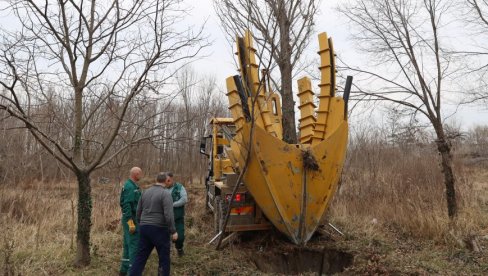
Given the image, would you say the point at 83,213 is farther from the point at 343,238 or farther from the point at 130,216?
the point at 343,238

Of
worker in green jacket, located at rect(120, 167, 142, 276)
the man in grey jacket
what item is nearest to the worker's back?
the man in grey jacket

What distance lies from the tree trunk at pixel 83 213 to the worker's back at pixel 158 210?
89 centimetres

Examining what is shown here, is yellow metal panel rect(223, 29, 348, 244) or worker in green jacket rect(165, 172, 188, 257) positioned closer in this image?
yellow metal panel rect(223, 29, 348, 244)

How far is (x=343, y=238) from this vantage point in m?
8.10

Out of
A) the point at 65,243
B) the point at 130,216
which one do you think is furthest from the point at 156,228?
the point at 65,243

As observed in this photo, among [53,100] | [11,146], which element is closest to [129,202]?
[53,100]

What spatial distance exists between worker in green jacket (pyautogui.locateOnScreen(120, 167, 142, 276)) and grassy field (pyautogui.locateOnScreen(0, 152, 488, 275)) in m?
0.35

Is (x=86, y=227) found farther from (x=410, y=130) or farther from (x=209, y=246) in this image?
(x=410, y=130)

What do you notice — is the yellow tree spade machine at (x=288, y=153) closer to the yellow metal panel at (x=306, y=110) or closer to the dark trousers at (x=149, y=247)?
the yellow metal panel at (x=306, y=110)

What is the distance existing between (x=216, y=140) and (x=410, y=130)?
16.8 feet

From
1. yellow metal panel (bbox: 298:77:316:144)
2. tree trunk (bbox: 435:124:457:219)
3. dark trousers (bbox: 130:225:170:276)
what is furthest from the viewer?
tree trunk (bbox: 435:124:457:219)

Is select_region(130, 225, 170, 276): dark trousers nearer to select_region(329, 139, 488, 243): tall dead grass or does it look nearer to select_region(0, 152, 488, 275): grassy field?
A: select_region(0, 152, 488, 275): grassy field

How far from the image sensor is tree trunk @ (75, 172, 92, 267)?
228 inches

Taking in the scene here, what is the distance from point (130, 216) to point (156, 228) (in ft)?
2.15
